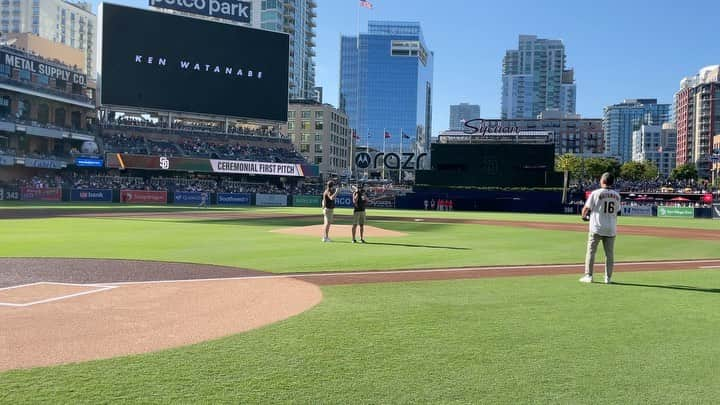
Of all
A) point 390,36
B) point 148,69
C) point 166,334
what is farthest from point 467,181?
point 390,36

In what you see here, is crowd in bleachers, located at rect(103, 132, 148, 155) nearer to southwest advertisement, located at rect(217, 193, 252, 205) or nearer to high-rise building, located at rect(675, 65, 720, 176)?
southwest advertisement, located at rect(217, 193, 252, 205)

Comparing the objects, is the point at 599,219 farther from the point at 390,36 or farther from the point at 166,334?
the point at 390,36

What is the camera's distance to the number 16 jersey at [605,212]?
1046 centimetres

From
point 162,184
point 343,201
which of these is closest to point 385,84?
point 343,201

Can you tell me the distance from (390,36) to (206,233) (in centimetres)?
16350

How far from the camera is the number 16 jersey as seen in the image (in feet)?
34.3

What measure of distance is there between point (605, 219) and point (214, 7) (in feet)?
219

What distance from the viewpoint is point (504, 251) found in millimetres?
16750

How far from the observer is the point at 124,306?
25.9 feet

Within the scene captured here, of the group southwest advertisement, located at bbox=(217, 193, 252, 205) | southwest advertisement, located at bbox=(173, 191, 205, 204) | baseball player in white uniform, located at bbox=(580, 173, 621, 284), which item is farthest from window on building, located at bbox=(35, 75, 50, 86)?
baseball player in white uniform, located at bbox=(580, 173, 621, 284)

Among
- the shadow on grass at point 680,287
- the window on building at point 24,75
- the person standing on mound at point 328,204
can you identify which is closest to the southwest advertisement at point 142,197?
the window on building at point 24,75

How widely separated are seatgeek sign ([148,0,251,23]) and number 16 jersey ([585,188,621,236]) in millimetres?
65909

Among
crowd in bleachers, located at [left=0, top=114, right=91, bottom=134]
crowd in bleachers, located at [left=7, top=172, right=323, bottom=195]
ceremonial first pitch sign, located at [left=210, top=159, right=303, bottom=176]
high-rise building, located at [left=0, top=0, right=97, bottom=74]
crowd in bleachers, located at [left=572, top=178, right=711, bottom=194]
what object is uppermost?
high-rise building, located at [left=0, top=0, right=97, bottom=74]

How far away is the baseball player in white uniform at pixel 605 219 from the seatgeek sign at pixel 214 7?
65.9m
